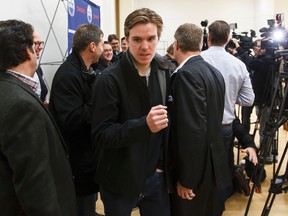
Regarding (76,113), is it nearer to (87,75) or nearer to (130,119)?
(87,75)

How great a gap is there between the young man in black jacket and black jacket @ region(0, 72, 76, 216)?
25 cm

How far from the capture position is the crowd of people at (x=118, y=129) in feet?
3.27

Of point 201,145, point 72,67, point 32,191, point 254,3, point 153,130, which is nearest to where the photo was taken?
point 32,191

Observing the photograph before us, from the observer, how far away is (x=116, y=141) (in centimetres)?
118

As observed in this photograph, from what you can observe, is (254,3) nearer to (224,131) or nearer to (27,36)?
(224,131)

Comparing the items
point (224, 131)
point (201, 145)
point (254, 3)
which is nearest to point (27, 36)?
point (201, 145)

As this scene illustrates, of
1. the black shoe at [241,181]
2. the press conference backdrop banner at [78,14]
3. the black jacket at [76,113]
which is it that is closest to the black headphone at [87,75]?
the black jacket at [76,113]

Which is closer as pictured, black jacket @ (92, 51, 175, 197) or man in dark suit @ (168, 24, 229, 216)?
black jacket @ (92, 51, 175, 197)

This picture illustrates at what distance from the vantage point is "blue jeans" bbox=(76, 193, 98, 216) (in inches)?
72.6

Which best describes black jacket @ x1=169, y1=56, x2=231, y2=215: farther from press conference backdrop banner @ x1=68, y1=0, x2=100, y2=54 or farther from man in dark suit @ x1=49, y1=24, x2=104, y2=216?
press conference backdrop banner @ x1=68, y1=0, x2=100, y2=54

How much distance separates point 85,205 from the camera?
1867 millimetres

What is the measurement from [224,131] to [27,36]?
1.48m

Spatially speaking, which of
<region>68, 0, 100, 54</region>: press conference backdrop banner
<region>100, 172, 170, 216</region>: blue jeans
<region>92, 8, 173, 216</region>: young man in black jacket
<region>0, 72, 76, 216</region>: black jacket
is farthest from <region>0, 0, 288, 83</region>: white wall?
<region>0, 72, 76, 216</region>: black jacket

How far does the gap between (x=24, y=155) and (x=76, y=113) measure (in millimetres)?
673
